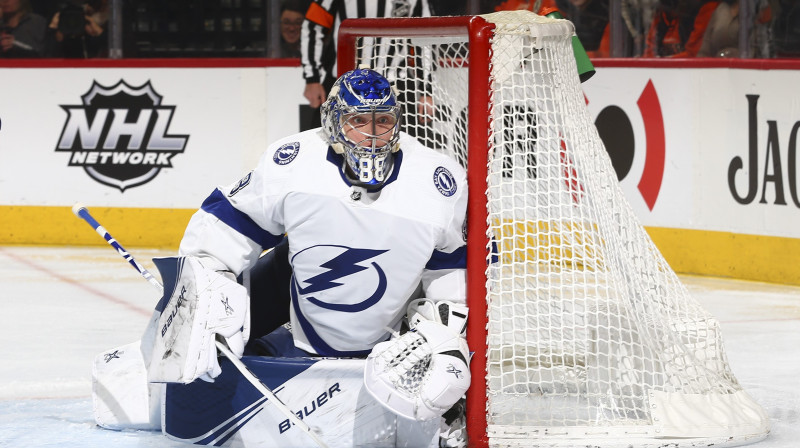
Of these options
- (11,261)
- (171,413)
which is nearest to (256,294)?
(171,413)

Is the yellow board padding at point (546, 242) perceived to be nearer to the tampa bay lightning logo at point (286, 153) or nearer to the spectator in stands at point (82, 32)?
the spectator in stands at point (82, 32)

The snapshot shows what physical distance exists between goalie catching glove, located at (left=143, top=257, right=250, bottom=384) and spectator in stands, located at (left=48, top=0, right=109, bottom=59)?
403 centimetres

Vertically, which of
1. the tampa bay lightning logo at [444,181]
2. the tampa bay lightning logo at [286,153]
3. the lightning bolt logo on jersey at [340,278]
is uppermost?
the tampa bay lightning logo at [286,153]

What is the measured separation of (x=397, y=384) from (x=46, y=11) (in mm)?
4706

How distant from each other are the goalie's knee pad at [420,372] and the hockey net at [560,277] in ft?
0.44

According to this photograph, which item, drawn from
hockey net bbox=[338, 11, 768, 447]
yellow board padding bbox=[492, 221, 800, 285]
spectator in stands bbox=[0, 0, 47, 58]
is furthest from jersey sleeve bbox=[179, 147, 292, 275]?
spectator in stands bbox=[0, 0, 47, 58]

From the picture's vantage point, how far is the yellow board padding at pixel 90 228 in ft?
22.2

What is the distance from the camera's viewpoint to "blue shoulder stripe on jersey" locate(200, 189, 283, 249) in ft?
10.2

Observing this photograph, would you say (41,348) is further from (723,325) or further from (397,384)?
(723,325)

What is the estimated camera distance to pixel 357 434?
10.1 ft

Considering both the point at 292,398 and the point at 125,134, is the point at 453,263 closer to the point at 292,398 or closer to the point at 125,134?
the point at 292,398

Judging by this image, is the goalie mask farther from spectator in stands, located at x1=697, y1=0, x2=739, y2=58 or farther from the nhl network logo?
the nhl network logo

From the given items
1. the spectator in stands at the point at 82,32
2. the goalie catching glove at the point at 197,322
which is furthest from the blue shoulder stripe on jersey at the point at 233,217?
the spectator in stands at the point at 82,32

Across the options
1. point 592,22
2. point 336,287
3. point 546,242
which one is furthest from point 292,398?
point 592,22
